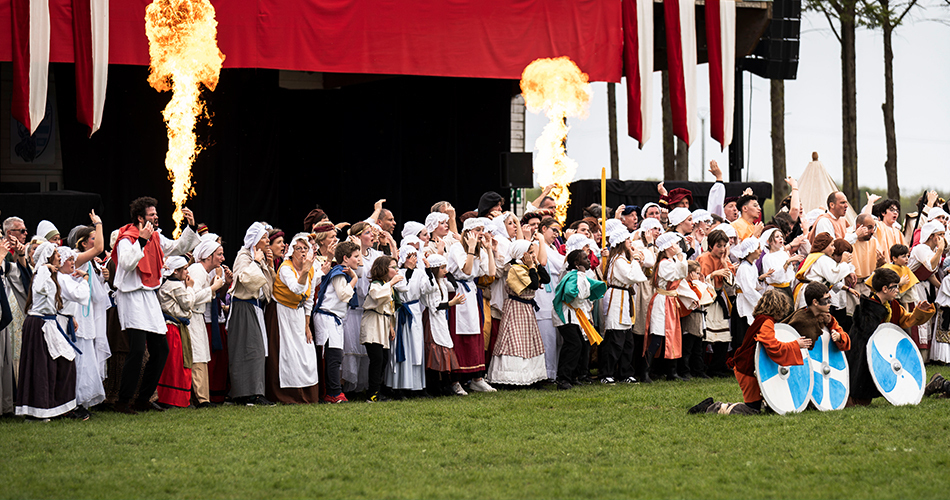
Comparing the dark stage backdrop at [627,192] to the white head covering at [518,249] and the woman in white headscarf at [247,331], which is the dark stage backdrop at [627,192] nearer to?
the white head covering at [518,249]

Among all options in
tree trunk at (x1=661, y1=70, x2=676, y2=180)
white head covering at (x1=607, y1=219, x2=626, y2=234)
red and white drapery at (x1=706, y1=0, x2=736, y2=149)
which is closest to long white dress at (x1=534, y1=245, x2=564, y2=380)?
white head covering at (x1=607, y1=219, x2=626, y2=234)

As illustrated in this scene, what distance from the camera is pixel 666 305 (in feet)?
37.3

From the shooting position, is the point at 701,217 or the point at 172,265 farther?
the point at 701,217

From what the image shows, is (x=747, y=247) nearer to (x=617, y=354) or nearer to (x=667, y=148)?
(x=617, y=354)

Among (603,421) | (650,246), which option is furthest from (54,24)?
(603,421)

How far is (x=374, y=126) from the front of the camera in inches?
798

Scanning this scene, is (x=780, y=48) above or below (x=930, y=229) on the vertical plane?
above

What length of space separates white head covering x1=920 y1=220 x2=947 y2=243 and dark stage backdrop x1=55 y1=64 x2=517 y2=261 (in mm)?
8033

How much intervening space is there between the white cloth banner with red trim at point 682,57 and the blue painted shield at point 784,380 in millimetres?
10132

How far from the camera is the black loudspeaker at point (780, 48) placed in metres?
20.0

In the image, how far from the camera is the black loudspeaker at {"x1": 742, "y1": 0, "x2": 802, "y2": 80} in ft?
65.6

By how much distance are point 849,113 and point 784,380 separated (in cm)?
1900

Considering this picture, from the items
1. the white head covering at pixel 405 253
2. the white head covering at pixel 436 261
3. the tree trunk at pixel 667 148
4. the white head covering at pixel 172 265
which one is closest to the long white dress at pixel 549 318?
the white head covering at pixel 436 261

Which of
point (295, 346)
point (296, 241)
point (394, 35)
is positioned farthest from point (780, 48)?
point (295, 346)
